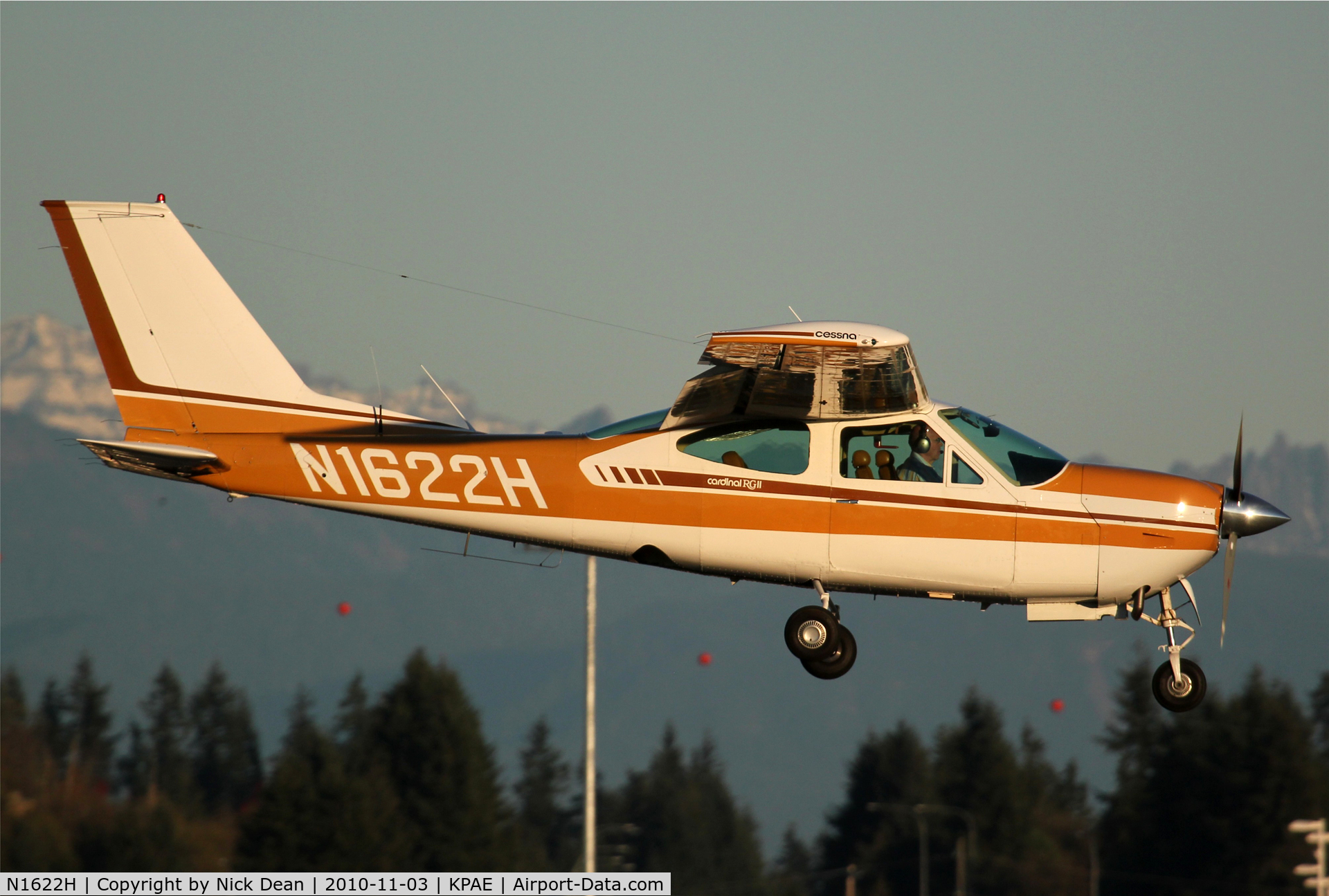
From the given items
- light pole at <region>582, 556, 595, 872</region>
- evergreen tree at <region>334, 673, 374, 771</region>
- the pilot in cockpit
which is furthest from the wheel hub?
evergreen tree at <region>334, 673, 374, 771</region>

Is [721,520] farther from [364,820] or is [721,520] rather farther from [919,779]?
[919,779]

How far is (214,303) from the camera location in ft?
58.4

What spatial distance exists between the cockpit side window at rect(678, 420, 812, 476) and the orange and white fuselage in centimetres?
8

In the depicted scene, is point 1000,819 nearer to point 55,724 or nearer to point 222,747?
point 222,747

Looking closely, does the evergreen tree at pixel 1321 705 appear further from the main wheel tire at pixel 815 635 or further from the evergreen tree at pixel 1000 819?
the main wheel tire at pixel 815 635

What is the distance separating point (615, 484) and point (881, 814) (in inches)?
3867

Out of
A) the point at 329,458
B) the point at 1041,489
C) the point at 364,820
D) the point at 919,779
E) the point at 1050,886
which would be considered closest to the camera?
the point at 1041,489

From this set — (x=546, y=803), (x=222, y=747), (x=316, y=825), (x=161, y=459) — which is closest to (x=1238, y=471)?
(x=161, y=459)

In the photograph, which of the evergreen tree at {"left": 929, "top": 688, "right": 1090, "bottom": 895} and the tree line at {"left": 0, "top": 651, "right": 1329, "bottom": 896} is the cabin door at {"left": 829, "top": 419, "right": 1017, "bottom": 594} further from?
the evergreen tree at {"left": 929, "top": 688, "right": 1090, "bottom": 895}

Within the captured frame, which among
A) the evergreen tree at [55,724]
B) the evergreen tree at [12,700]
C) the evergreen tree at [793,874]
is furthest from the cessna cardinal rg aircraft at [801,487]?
the evergreen tree at [55,724]

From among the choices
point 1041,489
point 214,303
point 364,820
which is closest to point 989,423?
point 1041,489

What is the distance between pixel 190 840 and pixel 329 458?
258ft

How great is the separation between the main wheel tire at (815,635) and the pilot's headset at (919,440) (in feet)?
6.27

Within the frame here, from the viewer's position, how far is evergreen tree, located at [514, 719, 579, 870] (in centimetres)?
12012
